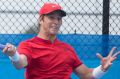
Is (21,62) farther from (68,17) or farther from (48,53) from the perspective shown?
(68,17)

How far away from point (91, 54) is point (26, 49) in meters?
1.27

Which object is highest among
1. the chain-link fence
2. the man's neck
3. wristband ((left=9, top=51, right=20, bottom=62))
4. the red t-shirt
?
the chain-link fence

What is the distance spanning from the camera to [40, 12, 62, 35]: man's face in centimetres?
303

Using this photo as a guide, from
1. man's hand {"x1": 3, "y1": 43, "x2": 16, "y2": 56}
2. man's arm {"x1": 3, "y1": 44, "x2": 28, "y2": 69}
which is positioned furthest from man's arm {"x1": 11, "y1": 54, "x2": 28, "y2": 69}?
man's hand {"x1": 3, "y1": 43, "x2": 16, "y2": 56}

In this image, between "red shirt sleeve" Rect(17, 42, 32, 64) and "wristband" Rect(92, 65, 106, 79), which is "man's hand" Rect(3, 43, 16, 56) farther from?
"wristband" Rect(92, 65, 106, 79)

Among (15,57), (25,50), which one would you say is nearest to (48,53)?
(25,50)

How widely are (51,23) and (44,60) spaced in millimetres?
270

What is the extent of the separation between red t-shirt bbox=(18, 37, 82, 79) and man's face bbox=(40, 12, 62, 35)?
0.09 metres

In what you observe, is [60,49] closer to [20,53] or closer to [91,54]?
[20,53]

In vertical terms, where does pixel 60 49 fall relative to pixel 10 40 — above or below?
below

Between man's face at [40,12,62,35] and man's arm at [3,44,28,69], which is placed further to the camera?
man's face at [40,12,62,35]

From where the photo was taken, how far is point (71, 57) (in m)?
3.16

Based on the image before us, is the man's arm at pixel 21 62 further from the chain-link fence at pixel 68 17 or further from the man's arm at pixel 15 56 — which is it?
the chain-link fence at pixel 68 17

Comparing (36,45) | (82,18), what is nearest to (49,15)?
(36,45)
